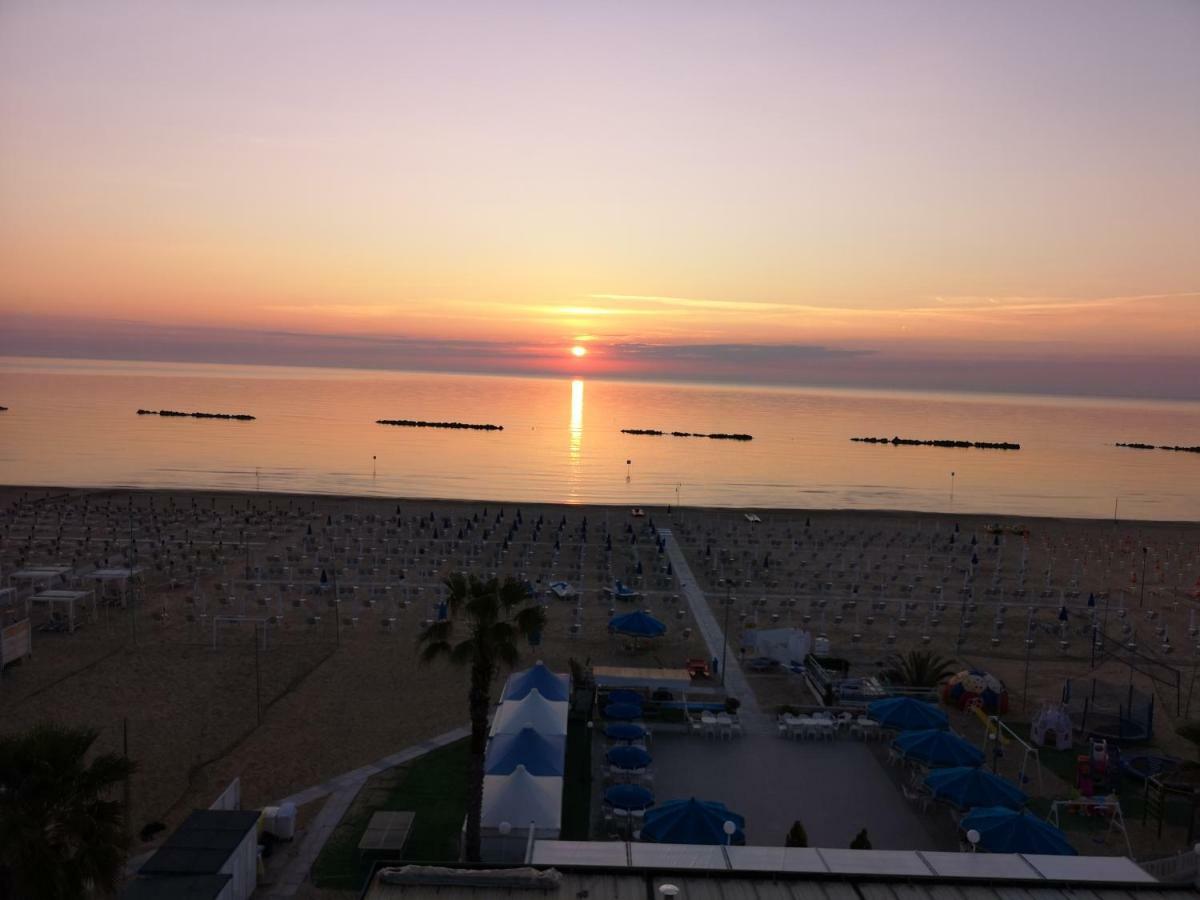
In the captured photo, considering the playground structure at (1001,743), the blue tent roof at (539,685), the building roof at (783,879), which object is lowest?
the playground structure at (1001,743)

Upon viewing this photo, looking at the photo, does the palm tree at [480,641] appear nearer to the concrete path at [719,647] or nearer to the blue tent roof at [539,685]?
the blue tent roof at [539,685]

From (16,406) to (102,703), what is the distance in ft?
440

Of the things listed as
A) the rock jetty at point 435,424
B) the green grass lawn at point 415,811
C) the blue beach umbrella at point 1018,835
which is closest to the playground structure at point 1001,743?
the blue beach umbrella at point 1018,835

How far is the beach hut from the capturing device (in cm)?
1329

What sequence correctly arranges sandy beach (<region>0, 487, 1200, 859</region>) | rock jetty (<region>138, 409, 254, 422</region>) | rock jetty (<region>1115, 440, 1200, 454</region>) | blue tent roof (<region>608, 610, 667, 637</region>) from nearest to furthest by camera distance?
1. sandy beach (<region>0, 487, 1200, 859</region>)
2. blue tent roof (<region>608, 610, 667, 637</region>)
3. rock jetty (<region>138, 409, 254, 422</region>)
4. rock jetty (<region>1115, 440, 1200, 454</region>)

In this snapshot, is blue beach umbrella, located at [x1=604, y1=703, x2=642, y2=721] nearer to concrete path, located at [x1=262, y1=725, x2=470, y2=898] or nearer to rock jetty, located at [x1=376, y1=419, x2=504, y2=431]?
concrete path, located at [x1=262, y1=725, x2=470, y2=898]

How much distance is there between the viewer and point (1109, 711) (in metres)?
20.1

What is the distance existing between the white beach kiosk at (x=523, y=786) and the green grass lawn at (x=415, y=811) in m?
0.84

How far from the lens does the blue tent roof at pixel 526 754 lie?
1487 centimetres

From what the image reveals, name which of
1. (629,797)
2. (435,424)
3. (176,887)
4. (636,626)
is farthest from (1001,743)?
(435,424)

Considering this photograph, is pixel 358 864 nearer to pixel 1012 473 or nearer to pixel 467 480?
pixel 467 480

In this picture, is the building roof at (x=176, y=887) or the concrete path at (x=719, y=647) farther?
the concrete path at (x=719, y=647)

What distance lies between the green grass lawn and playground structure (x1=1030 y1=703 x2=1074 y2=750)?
12.3 metres

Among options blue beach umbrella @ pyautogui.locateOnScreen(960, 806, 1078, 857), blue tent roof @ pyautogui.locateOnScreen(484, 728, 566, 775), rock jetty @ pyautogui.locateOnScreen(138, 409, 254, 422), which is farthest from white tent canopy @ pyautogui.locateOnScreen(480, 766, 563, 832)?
rock jetty @ pyautogui.locateOnScreen(138, 409, 254, 422)
